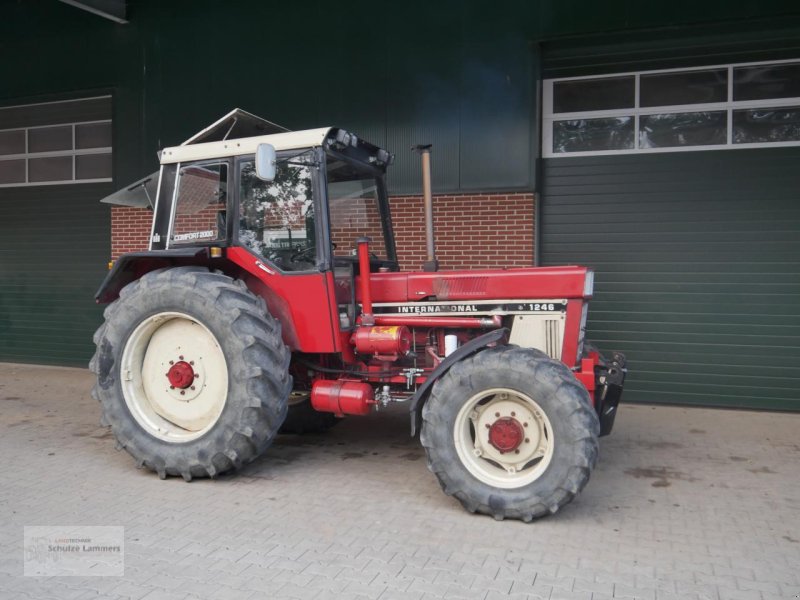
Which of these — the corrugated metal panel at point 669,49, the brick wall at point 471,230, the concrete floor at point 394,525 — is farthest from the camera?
the brick wall at point 471,230

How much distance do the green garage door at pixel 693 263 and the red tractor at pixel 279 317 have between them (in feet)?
9.46

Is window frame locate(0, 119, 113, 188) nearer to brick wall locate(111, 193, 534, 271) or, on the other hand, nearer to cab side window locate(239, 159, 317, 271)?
brick wall locate(111, 193, 534, 271)

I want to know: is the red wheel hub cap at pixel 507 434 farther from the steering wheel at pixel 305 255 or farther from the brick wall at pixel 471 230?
the brick wall at pixel 471 230

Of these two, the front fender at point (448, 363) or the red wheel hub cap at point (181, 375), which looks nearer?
the front fender at point (448, 363)

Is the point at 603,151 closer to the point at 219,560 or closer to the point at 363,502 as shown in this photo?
the point at 363,502

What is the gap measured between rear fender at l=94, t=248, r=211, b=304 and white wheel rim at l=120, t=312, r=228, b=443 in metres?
0.50

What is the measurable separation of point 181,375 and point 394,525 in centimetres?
207

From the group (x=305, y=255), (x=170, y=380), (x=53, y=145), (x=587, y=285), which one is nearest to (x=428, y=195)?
(x=305, y=255)

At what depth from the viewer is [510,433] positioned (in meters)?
4.59

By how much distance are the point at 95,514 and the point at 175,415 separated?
1.05 metres

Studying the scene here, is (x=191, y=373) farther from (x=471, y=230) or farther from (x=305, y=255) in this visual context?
(x=471, y=230)

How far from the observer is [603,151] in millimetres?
8617

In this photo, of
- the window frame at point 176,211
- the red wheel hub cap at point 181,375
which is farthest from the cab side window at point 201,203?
the red wheel hub cap at point 181,375

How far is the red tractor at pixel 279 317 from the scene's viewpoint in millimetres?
5145
